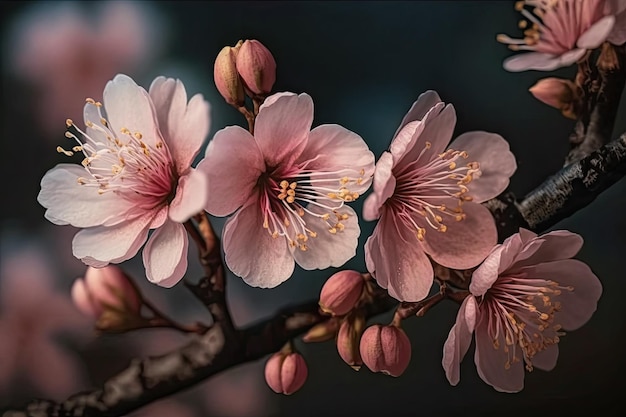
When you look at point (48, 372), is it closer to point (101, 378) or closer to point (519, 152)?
point (101, 378)

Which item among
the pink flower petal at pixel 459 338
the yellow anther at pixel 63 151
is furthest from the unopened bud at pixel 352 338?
the yellow anther at pixel 63 151

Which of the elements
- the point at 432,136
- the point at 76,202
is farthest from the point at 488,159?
the point at 76,202

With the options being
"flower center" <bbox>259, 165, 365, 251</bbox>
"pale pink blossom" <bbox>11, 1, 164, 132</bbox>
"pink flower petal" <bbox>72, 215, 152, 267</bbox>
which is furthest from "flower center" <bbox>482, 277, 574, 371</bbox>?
"pale pink blossom" <bbox>11, 1, 164, 132</bbox>

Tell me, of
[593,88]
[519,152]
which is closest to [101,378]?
[519,152]

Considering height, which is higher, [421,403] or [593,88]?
[593,88]

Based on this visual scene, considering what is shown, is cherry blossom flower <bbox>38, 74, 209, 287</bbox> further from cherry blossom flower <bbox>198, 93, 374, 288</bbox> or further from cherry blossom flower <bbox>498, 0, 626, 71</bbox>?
cherry blossom flower <bbox>498, 0, 626, 71</bbox>

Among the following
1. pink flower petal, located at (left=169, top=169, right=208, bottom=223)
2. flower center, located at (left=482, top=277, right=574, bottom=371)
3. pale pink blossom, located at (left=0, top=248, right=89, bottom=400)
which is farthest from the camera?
pale pink blossom, located at (left=0, top=248, right=89, bottom=400)

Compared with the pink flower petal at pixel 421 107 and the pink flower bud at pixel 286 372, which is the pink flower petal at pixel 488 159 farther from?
the pink flower bud at pixel 286 372
